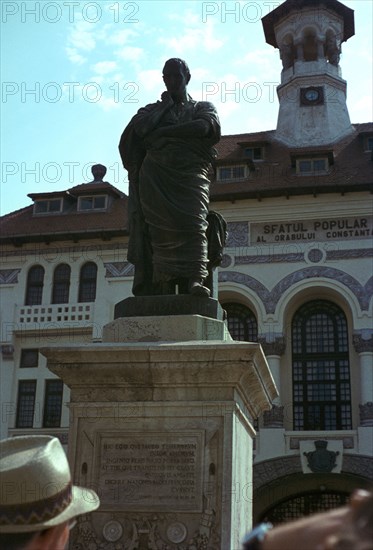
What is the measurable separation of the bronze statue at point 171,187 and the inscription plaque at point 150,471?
1.36 meters

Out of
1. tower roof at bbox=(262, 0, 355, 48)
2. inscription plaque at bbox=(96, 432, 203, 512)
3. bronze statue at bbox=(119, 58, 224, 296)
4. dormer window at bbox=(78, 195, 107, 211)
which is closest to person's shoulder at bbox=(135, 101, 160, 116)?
bronze statue at bbox=(119, 58, 224, 296)

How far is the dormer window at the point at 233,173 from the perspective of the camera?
27.8 m

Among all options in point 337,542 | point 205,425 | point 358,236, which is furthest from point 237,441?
point 358,236

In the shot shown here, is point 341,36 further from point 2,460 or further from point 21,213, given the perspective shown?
point 2,460

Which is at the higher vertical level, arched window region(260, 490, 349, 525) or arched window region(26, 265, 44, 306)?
arched window region(26, 265, 44, 306)

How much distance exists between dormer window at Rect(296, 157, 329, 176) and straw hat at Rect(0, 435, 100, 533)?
82.6ft

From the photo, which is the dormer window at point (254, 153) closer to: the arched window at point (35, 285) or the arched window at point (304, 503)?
the arched window at point (35, 285)

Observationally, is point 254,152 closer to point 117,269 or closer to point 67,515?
point 117,269

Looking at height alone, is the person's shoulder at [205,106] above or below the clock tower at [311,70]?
below

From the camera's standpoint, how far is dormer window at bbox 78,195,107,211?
29469mm

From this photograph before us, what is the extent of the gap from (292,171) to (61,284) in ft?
30.5

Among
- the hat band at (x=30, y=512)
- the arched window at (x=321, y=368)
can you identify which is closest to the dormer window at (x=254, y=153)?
the arched window at (x=321, y=368)

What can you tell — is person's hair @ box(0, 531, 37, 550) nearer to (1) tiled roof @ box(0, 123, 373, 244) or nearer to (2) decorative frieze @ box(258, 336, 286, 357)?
(2) decorative frieze @ box(258, 336, 286, 357)

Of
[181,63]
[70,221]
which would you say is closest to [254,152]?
[70,221]
